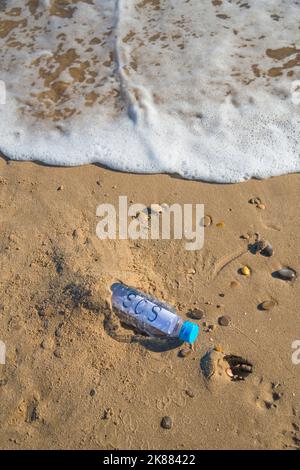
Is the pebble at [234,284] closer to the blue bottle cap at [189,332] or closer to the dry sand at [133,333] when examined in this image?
the dry sand at [133,333]

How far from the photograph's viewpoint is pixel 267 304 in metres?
3.04

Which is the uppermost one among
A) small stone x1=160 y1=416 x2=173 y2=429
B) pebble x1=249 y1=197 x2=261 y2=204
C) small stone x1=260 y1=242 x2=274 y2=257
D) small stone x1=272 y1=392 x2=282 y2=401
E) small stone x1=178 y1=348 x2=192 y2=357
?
pebble x1=249 y1=197 x2=261 y2=204

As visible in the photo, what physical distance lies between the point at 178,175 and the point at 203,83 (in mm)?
1173

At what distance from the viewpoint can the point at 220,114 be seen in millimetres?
4039

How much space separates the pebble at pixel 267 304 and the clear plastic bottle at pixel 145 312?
52 centimetres

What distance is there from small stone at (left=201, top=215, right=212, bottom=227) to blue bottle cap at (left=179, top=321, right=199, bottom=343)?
2.91ft

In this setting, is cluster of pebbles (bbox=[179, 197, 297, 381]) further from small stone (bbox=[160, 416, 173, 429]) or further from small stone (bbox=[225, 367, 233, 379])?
small stone (bbox=[160, 416, 173, 429])

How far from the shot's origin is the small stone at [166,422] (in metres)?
2.71

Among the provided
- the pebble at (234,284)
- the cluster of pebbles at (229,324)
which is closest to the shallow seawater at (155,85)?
the cluster of pebbles at (229,324)

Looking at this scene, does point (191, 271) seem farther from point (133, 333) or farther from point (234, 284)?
point (133, 333)

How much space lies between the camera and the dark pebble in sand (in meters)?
3.12

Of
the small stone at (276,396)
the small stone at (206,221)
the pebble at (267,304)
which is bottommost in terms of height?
the small stone at (276,396)

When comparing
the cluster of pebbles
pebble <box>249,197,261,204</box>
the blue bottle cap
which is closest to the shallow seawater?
pebble <box>249,197,261,204</box>
